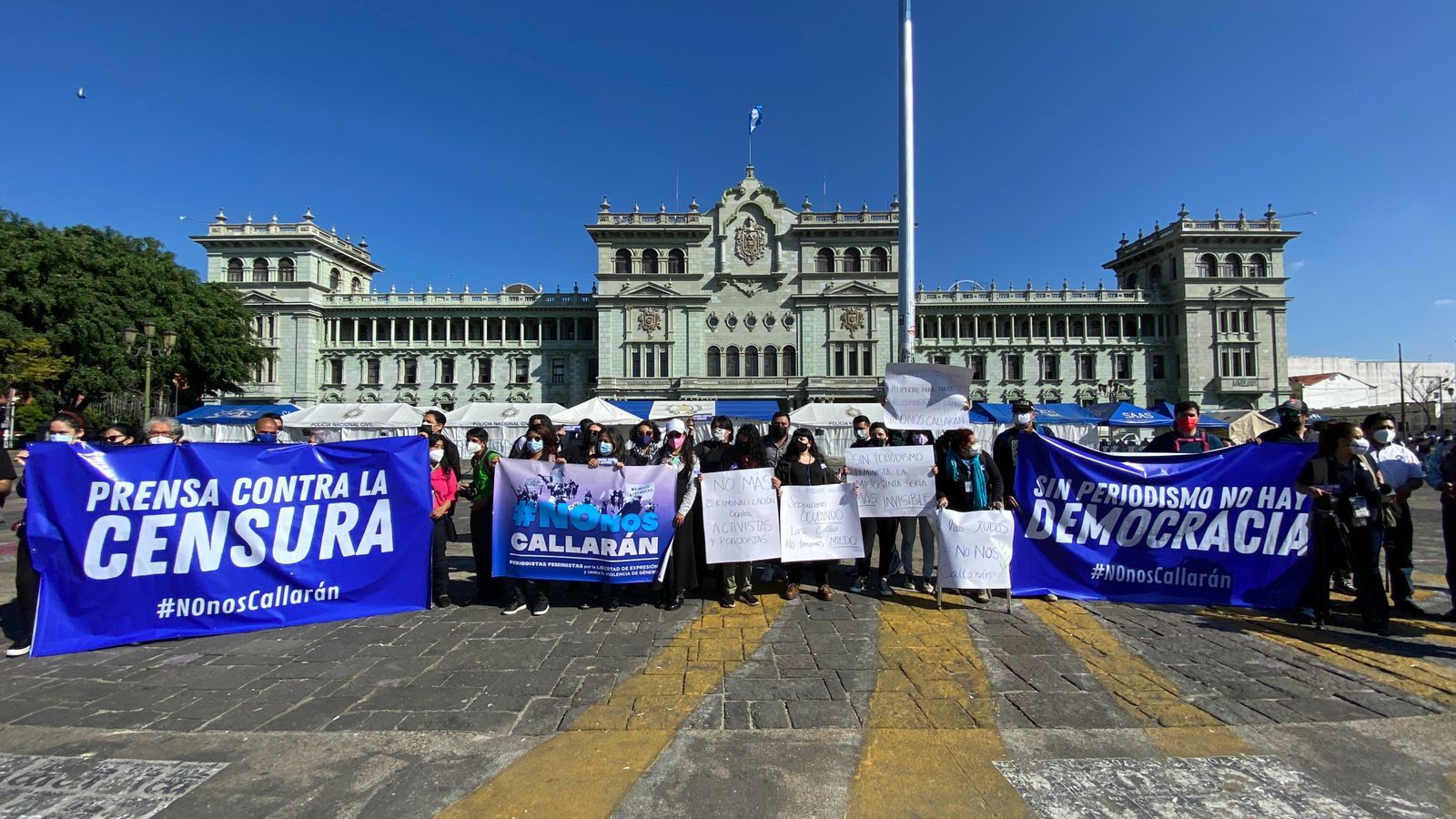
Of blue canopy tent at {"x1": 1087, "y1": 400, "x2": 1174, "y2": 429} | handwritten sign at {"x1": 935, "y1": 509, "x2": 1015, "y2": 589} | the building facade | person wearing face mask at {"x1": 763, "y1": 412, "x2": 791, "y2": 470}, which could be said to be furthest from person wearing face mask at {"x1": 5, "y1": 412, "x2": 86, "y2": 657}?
the building facade

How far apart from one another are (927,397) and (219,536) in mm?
7144

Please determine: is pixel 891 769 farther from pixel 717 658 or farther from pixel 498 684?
pixel 498 684

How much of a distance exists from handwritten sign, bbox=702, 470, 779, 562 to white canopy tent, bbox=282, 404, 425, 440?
84.5 ft

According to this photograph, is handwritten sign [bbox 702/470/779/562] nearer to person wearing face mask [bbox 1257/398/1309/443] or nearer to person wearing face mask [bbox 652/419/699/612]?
person wearing face mask [bbox 652/419/699/612]

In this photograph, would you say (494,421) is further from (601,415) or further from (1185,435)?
(1185,435)

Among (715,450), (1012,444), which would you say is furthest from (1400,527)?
(715,450)

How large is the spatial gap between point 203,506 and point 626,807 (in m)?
4.93

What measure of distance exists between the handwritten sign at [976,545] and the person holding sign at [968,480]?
0.29 metres

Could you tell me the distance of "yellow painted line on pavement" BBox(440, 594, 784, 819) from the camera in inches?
107

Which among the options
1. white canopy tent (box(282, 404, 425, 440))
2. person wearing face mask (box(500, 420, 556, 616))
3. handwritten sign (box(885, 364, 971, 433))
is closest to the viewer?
person wearing face mask (box(500, 420, 556, 616))

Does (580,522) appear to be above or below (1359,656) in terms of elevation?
above

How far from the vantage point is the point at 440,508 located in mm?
6191

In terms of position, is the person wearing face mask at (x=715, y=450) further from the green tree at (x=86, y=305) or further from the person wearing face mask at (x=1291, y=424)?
the green tree at (x=86, y=305)

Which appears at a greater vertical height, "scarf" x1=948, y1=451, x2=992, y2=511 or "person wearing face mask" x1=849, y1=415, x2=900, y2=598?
"scarf" x1=948, y1=451, x2=992, y2=511
